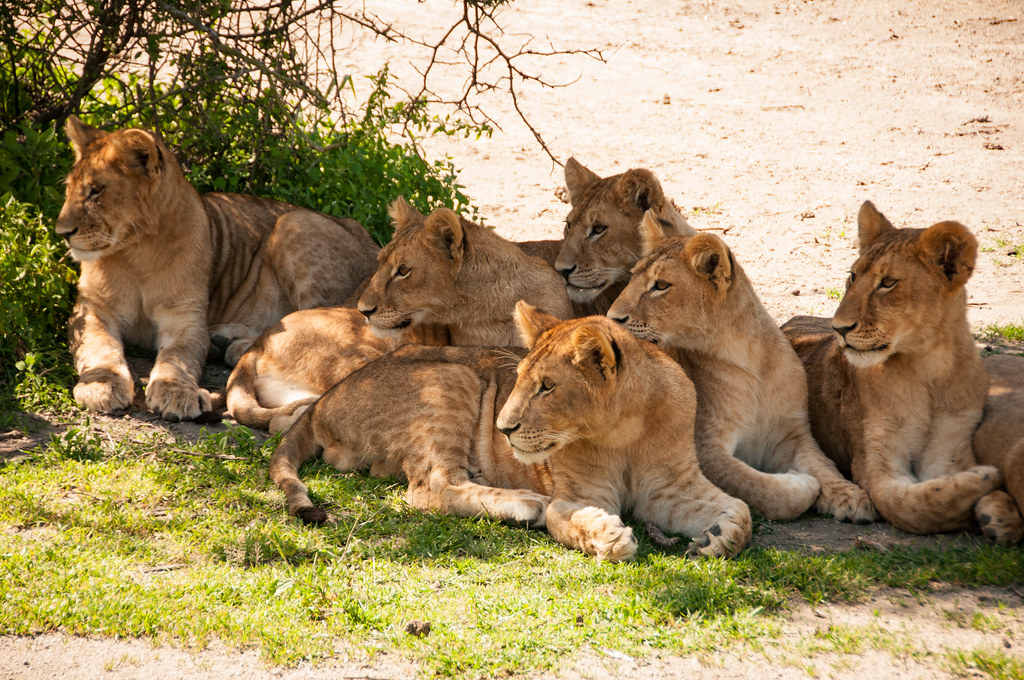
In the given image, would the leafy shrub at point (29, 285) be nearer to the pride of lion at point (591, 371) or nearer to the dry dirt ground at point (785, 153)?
the pride of lion at point (591, 371)

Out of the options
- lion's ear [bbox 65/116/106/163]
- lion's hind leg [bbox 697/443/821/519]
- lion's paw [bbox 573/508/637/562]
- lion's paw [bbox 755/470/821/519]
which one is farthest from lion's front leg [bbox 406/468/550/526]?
lion's ear [bbox 65/116/106/163]

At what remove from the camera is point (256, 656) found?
381 centimetres

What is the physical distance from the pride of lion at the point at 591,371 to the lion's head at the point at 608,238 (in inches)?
0.5

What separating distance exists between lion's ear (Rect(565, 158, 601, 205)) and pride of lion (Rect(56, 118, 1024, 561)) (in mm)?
26

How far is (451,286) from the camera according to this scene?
630 centimetres

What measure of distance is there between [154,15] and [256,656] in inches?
217

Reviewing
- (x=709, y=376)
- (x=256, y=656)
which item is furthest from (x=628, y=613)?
(x=709, y=376)

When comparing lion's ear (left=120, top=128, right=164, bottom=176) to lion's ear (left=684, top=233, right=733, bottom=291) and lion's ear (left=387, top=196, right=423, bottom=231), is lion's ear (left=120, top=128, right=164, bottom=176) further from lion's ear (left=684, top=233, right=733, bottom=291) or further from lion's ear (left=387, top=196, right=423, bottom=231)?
lion's ear (left=684, top=233, right=733, bottom=291)

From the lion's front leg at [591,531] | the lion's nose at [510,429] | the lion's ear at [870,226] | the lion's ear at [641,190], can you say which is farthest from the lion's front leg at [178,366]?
the lion's ear at [870,226]

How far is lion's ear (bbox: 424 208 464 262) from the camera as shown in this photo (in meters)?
6.18

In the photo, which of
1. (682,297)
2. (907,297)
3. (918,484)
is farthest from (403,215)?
(918,484)

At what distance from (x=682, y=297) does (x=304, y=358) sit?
2.29 metres

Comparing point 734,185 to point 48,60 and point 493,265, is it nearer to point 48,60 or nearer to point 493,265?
point 493,265

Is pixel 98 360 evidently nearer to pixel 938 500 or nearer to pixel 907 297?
pixel 907 297
